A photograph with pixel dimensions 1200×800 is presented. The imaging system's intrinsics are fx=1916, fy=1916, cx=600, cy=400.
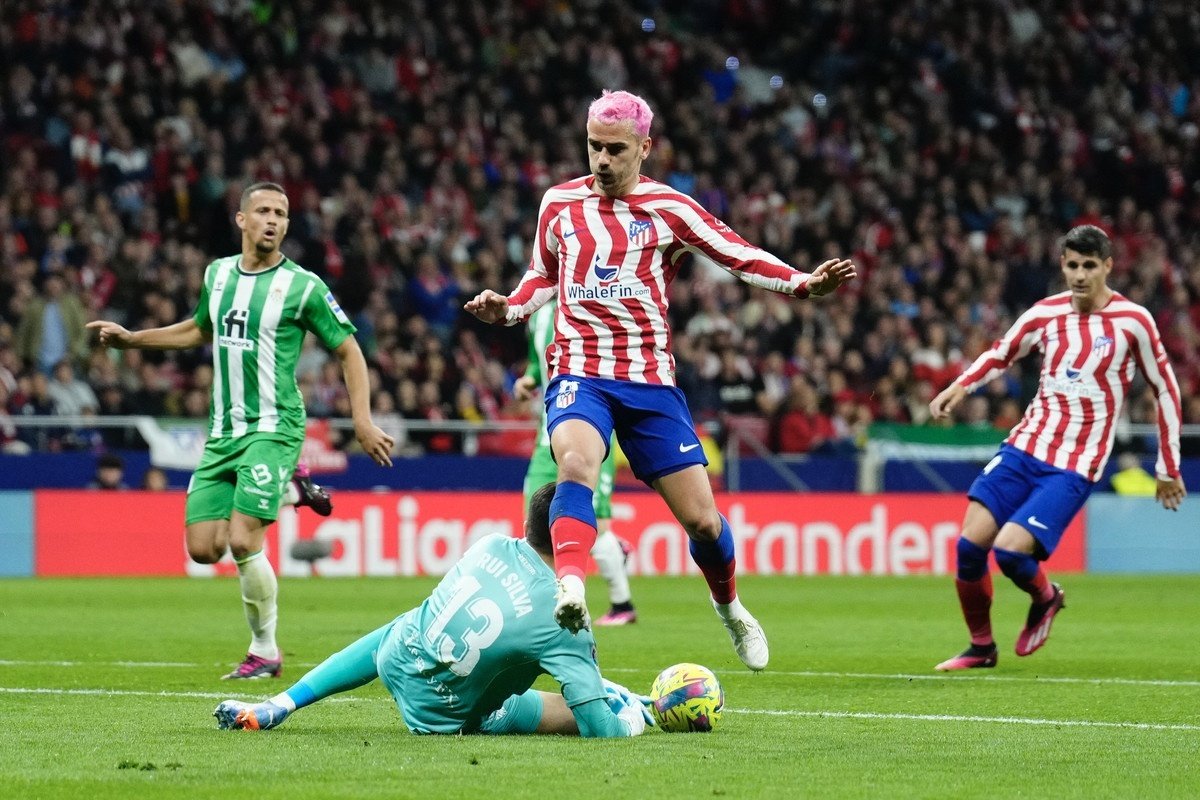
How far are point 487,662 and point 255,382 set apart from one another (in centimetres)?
339

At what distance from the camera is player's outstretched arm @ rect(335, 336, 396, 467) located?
8.73 m

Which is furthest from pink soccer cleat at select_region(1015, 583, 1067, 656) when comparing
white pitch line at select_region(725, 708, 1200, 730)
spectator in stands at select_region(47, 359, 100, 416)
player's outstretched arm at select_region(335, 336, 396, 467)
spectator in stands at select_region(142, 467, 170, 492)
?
spectator in stands at select_region(47, 359, 100, 416)

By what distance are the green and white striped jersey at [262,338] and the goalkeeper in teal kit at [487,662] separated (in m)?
2.83

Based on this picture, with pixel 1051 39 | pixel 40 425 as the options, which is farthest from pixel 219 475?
pixel 1051 39

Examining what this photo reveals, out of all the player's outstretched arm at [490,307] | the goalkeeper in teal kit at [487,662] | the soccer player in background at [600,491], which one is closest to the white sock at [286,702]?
the goalkeeper in teal kit at [487,662]

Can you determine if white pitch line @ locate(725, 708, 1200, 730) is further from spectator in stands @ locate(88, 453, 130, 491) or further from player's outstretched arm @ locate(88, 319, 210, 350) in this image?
spectator in stands @ locate(88, 453, 130, 491)

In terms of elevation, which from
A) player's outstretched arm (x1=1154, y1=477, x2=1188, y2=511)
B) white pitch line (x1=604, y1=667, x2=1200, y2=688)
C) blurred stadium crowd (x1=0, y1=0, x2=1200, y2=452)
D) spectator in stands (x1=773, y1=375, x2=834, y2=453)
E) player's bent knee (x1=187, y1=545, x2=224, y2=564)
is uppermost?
blurred stadium crowd (x1=0, y1=0, x2=1200, y2=452)

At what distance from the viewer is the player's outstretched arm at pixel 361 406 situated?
8.73m

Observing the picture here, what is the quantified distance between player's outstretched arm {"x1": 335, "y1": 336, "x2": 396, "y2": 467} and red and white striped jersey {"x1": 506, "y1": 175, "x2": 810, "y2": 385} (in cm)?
125

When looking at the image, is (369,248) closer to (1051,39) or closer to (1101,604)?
(1101,604)

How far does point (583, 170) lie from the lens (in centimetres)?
2550

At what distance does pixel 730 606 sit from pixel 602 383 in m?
1.18

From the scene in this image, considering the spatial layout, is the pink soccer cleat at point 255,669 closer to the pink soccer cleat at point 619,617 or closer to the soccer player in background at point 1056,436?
the soccer player in background at point 1056,436

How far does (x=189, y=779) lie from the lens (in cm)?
573
